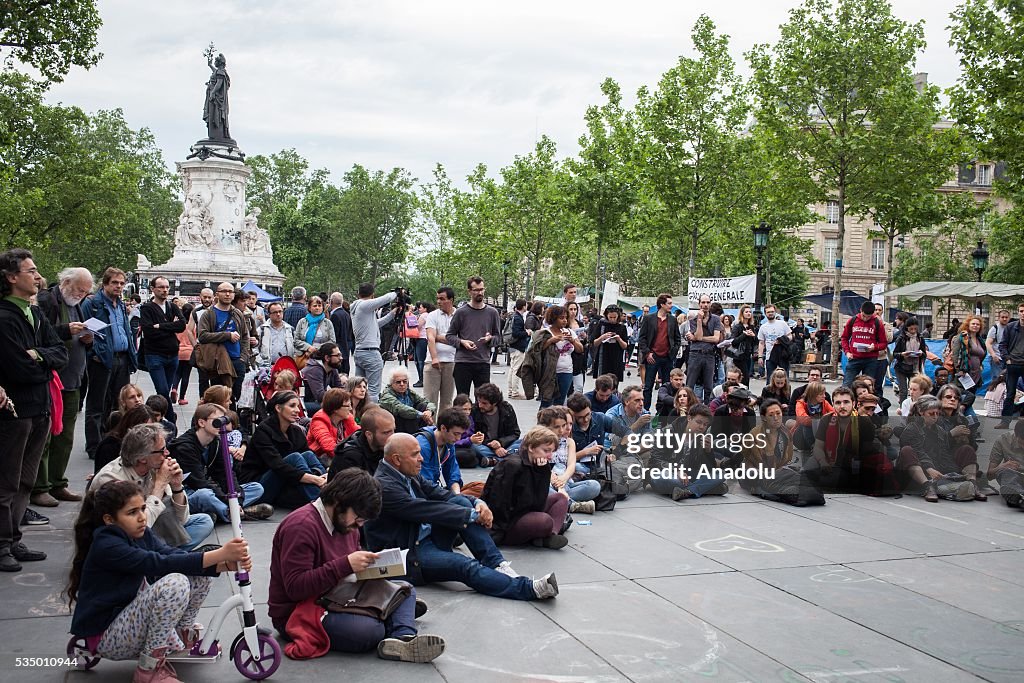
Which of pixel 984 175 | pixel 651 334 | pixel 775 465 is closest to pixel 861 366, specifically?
pixel 651 334

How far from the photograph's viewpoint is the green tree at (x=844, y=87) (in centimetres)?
2495

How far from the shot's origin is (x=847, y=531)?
847 cm

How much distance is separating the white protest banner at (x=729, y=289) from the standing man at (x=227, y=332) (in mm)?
14005

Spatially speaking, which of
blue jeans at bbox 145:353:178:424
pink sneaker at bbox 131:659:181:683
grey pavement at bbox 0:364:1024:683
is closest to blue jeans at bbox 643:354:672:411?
grey pavement at bbox 0:364:1024:683

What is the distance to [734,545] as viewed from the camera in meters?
7.80

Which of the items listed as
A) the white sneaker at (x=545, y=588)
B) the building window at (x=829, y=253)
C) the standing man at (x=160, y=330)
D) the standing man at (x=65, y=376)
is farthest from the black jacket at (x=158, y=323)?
the building window at (x=829, y=253)

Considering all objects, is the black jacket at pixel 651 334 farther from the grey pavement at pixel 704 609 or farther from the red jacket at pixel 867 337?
the grey pavement at pixel 704 609

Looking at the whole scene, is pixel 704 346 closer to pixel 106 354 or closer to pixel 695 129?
pixel 106 354

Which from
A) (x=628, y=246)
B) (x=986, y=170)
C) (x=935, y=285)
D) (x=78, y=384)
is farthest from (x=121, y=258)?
(x=78, y=384)

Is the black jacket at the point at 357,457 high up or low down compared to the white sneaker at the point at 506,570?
up

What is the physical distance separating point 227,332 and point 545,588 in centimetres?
796

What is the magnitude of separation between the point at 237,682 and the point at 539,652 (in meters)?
1.53

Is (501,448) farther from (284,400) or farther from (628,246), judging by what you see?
(628,246)

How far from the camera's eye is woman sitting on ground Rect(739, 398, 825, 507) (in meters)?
9.61
